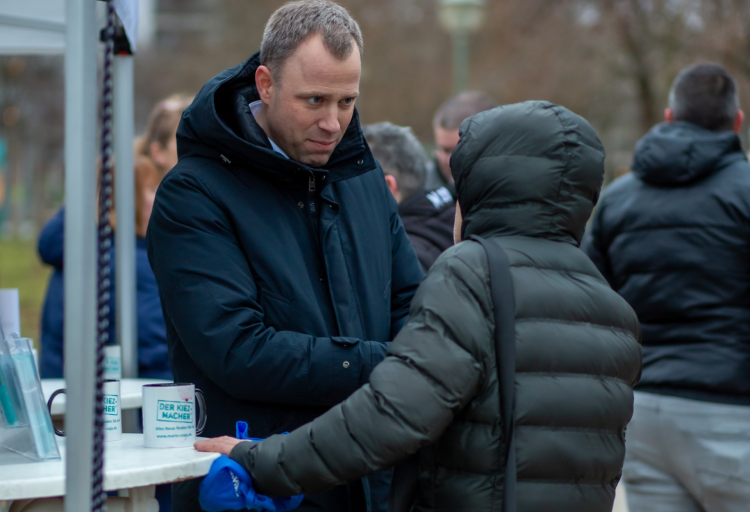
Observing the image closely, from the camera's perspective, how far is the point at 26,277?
58.4 ft

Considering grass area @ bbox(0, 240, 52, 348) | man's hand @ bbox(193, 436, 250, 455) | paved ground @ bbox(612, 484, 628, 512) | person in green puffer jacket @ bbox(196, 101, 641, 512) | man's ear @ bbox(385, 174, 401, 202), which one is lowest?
grass area @ bbox(0, 240, 52, 348)

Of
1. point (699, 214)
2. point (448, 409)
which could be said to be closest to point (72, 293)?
point (448, 409)

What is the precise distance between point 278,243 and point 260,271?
77 millimetres

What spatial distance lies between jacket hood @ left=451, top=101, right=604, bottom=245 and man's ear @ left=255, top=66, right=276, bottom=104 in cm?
59

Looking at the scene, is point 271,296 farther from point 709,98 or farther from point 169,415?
point 709,98

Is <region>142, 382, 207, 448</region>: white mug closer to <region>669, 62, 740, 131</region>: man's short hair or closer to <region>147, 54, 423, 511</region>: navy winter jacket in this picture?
<region>147, 54, 423, 511</region>: navy winter jacket

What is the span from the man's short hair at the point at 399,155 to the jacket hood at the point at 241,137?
123 cm

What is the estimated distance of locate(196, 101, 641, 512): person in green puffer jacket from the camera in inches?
58.8

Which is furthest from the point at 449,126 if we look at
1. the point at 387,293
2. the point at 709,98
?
the point at 387,293

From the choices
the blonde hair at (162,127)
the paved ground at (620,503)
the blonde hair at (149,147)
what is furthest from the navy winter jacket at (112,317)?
the paved ground at (620,503)

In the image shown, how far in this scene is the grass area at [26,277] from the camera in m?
12.2

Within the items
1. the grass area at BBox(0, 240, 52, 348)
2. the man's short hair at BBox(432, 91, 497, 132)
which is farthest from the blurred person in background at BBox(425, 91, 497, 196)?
the grass area at BBox(0, 240, 52, 348)

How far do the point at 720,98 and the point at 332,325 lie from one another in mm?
→ 2002

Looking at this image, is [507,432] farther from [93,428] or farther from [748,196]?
[748,196]
